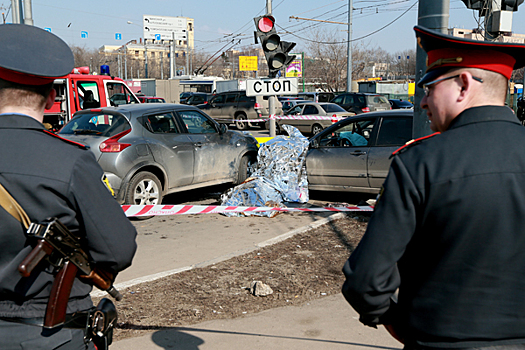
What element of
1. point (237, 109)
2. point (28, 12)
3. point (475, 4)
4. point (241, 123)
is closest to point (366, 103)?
point (241, 123)

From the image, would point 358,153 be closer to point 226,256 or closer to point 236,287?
point 226,256

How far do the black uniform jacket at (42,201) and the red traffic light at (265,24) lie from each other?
7.72 metres

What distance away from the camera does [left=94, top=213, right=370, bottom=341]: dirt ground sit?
4.17m

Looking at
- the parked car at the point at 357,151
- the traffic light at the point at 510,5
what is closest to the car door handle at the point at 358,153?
the parked car at the point at 357,151

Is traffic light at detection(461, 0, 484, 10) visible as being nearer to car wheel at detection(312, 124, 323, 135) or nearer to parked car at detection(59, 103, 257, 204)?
parked car at detection(59, 103, 257, 204)

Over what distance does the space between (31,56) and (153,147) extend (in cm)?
581

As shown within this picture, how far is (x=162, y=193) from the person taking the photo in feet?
25.7

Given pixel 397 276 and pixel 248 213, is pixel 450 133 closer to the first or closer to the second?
pixel 397 276

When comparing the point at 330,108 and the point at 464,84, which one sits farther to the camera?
the point at 330,108

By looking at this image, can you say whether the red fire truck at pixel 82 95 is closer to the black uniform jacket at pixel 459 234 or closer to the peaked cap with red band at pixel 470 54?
the peaked cap with red band at pixel 470 54

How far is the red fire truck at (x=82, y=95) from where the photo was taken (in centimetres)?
1285

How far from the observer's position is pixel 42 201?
1.82 m

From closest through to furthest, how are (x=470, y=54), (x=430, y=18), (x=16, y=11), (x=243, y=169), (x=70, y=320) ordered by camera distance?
(x=470, y=54) → (x=70, y=320) → (x=430, y=18) → (x=243, y=169) → (x=16, y=11)

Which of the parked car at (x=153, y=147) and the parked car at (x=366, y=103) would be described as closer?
the parked car at (x=153, y=147)
